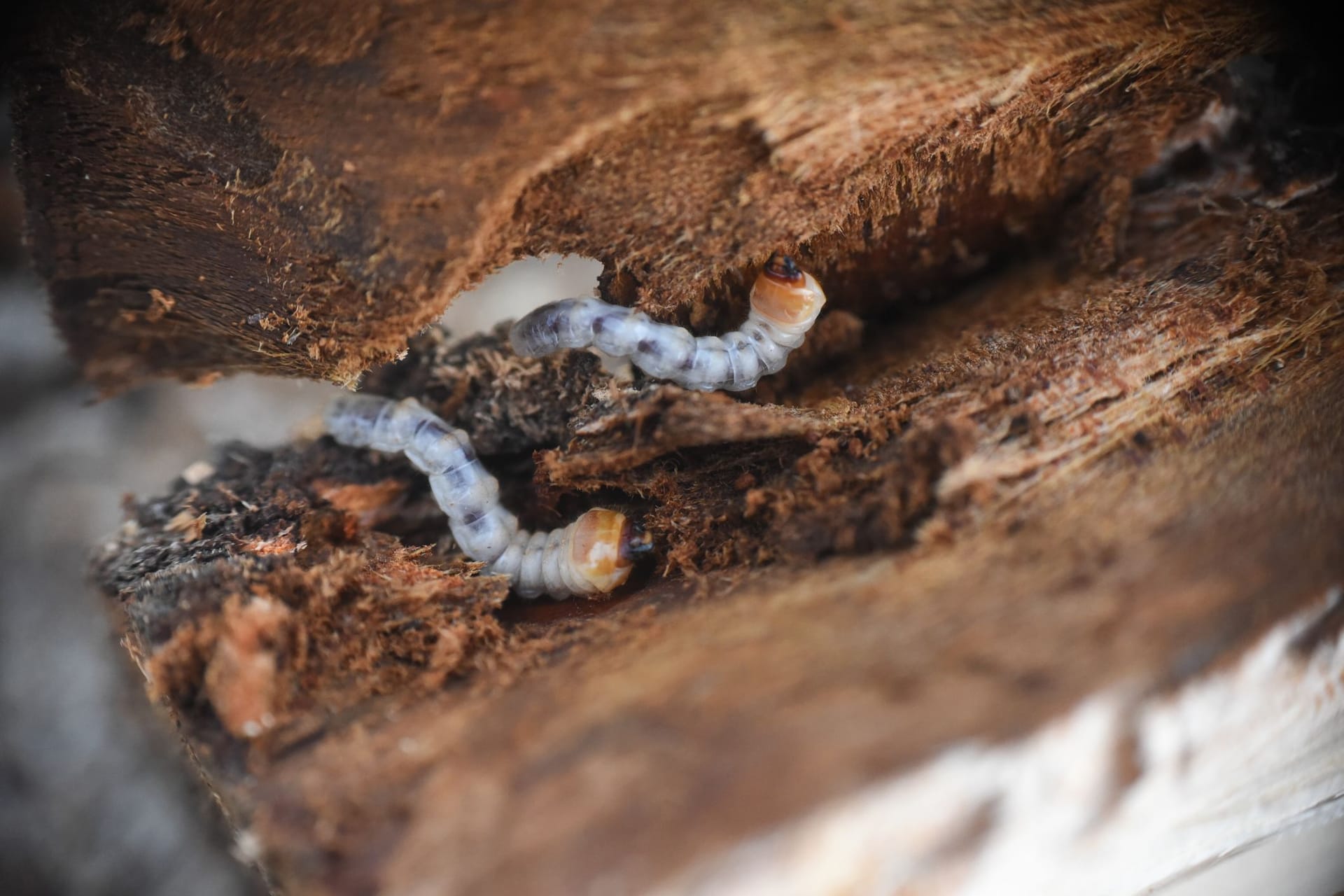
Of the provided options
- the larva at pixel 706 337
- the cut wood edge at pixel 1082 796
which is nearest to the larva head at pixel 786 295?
the larva at pixel 706 337

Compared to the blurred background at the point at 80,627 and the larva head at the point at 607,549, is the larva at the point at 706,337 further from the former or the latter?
the blurred background at the point at 80,627

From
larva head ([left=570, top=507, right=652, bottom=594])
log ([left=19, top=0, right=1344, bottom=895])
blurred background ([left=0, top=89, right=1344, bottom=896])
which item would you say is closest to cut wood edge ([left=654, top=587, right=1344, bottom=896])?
log ([left=19, top=0, right=1344, bottom=895])

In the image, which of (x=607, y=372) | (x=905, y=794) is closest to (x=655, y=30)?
(x=607, y=372)

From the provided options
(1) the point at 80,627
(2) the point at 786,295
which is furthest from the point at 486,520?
(1) the point at 80,627

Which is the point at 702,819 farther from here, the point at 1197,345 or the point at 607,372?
the point at 1197,345

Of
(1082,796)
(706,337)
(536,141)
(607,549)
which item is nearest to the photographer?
(1082,796)

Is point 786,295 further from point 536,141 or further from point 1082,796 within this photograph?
point 1082,796

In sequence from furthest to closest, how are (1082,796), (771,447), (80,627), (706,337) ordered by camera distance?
1. (80,627)
2. (706,337)
3. (771,447)
4. (1082,796)

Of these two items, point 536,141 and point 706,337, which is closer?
point 536,141
